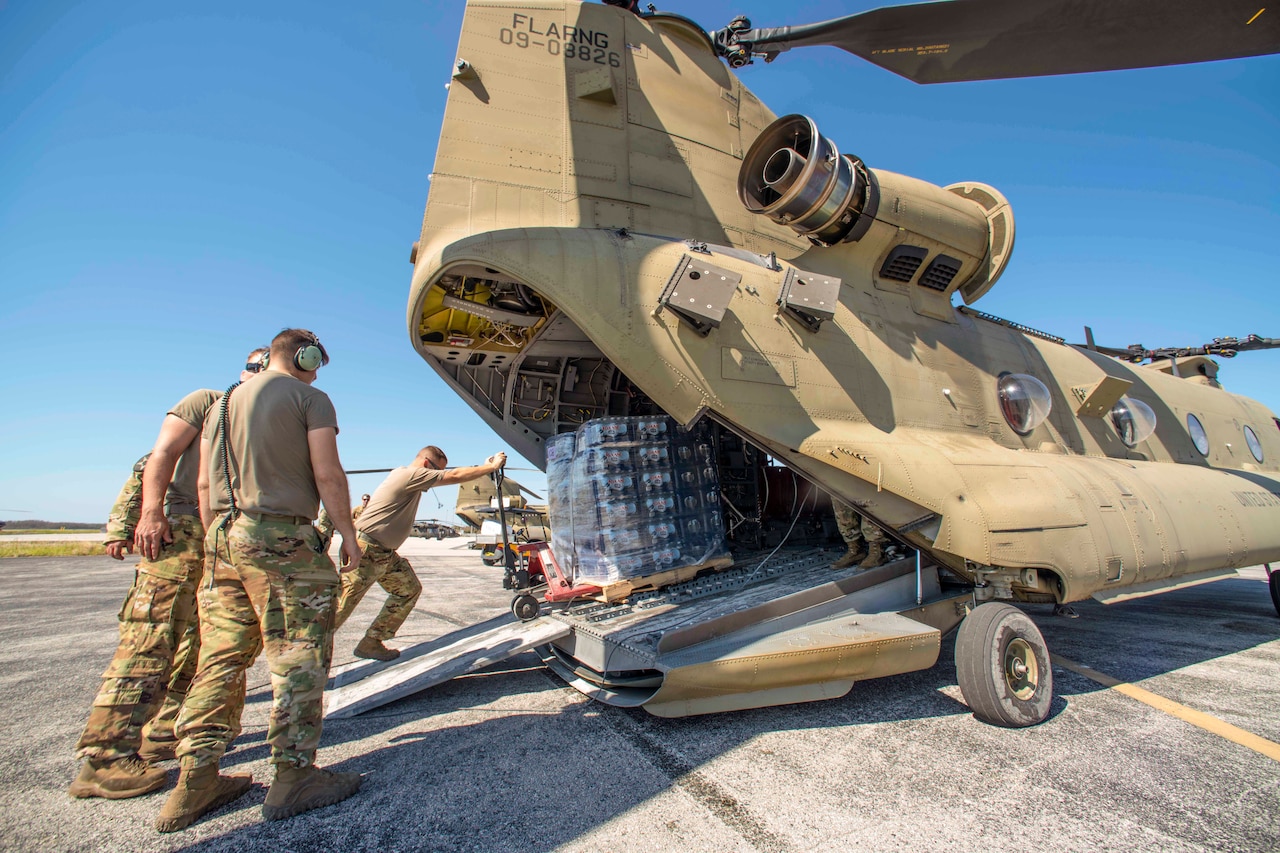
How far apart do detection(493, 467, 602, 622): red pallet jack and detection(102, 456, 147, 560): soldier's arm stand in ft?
7.26

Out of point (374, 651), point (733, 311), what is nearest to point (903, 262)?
point (733, 311)

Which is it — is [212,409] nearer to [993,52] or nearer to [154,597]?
[154,597]

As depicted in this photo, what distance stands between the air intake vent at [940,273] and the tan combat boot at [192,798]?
6.92 metres

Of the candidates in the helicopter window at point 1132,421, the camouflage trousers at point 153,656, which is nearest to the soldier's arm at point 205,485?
the camouflage trousers at point 153,656

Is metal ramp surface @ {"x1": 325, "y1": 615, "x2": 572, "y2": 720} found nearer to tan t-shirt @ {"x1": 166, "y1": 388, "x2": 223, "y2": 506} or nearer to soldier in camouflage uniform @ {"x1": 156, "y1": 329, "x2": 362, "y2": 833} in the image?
soldier in camouflage uniform @ {"x1": 156, "y1": 329, "x2": 362, "y2": 833}

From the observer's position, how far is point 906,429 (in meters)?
5.12

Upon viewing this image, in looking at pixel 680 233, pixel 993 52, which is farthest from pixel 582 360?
pixel 993 52

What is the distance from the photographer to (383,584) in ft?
15.9

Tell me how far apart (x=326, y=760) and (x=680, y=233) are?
4.57 m

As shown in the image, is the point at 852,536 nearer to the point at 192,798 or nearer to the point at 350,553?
the point at 350,553

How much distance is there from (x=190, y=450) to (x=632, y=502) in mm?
3109

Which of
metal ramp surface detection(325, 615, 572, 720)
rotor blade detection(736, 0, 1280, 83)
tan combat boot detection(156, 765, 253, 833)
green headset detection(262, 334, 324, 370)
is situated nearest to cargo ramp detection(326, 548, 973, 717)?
metal ramp surface detection(325, 615, 572, 720)

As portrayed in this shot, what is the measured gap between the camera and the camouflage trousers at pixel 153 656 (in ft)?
9.09

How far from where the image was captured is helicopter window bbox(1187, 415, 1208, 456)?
8.58 meters
